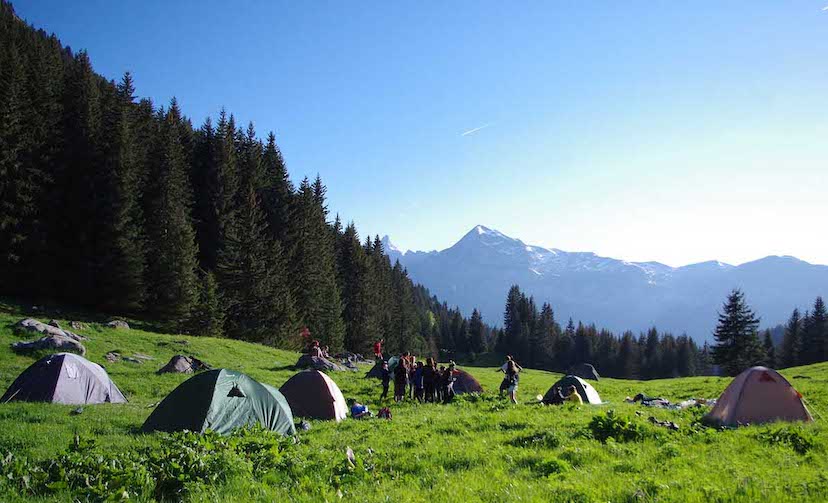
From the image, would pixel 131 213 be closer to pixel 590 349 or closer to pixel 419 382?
pixel 419 382

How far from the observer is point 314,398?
1747 cm

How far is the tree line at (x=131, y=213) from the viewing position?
36.8 meters

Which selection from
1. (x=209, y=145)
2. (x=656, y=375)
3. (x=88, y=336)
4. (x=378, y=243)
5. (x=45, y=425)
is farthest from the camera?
(x=656, y=375)

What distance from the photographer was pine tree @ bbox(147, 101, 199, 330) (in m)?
39.7

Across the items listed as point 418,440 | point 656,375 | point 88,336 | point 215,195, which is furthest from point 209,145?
point 656,375

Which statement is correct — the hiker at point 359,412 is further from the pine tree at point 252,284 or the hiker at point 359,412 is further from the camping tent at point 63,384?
the pine tree at point 252,284

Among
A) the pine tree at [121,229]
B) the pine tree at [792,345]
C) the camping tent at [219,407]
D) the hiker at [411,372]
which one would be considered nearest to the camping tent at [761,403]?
the camping tent at [219,407]

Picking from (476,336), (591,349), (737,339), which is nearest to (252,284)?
(737,339)

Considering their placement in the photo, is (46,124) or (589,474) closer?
(589,474)

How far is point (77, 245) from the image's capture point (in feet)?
129

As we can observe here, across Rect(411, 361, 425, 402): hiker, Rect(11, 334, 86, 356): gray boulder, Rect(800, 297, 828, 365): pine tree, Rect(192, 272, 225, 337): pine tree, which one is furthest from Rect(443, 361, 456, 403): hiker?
Rect(800, 297, 828, 365): pine tree

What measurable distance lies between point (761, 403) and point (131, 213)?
47.0 metres

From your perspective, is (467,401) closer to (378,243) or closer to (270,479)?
(270,479)

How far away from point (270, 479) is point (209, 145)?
173ft
